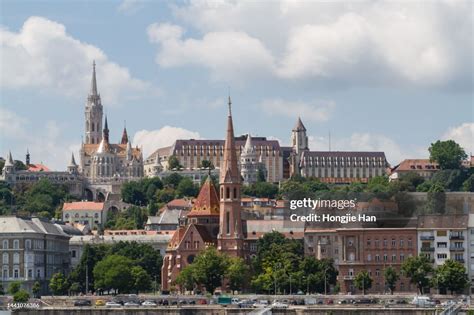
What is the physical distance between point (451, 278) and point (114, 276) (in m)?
30.2

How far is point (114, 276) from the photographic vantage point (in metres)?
139

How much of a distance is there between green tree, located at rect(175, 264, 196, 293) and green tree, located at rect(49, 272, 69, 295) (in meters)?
10.4

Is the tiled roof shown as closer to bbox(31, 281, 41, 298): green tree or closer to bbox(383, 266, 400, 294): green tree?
bbox(383, 266, 400, 294): green tree

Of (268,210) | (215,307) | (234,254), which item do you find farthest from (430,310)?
(268,210)

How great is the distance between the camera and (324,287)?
443 feet

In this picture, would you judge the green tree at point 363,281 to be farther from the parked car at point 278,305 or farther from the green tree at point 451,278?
the parked car at point 278,305

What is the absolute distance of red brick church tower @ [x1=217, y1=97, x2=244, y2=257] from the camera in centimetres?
14862

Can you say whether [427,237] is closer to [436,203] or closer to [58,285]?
[436,203]

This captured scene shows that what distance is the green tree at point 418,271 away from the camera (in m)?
128

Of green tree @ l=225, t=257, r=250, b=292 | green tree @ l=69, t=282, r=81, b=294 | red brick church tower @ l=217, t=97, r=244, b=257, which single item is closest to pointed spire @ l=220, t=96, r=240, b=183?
red brick church tower @ l=217, t=97, r=244, b=257

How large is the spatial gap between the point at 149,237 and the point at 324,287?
43.9 metres

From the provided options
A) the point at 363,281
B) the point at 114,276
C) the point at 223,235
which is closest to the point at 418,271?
the point at 363,281

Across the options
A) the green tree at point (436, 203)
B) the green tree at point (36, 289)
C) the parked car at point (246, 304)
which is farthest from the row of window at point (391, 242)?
the green tree at point (36, 289)

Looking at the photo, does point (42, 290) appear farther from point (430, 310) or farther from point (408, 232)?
point (430, 310)
